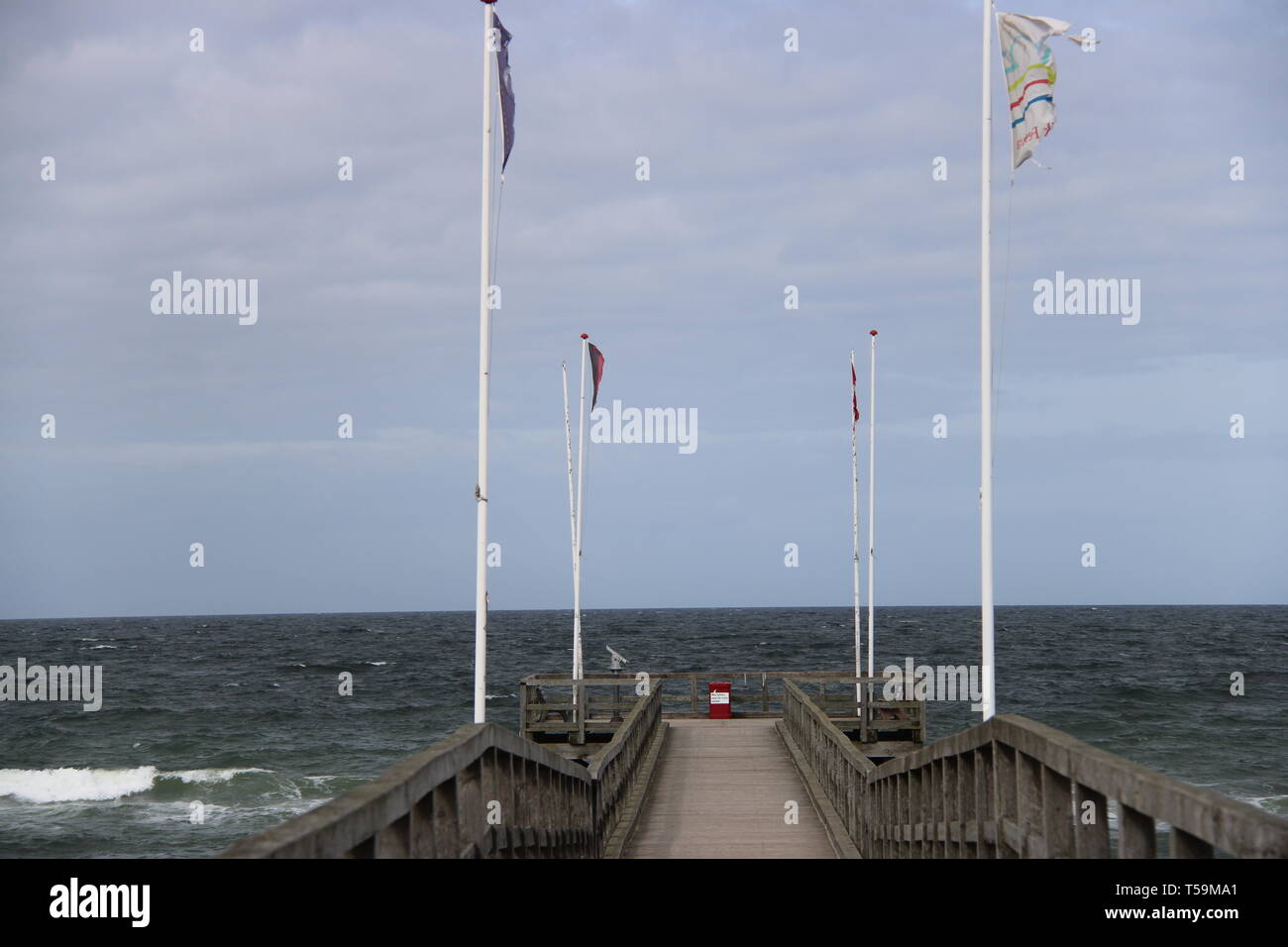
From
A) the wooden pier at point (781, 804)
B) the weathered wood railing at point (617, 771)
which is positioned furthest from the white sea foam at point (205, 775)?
the weathered wood railing at point (617, 771)

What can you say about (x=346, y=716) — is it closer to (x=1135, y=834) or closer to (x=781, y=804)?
(x=781, y=804)

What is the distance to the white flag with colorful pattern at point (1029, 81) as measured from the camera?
43.1ft

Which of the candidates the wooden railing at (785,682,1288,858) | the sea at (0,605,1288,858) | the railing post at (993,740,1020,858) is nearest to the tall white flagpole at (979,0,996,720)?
the wooden railing at (785,682,1288,858)

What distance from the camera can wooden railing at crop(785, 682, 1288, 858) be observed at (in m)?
3.78

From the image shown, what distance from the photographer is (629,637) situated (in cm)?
11200

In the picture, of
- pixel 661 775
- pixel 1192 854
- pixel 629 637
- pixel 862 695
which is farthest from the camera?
pixel 629 637

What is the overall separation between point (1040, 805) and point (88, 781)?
33302 millimetres

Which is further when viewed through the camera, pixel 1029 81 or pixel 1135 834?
pixel 1029 81

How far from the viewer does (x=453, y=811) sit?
5.49 metres

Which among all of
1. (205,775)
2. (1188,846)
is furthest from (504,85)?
(205,775)

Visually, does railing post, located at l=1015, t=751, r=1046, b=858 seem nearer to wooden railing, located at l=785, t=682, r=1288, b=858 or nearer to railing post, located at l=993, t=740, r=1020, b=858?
wooden railing, located at l=785, t=682, r=1288, b=858
